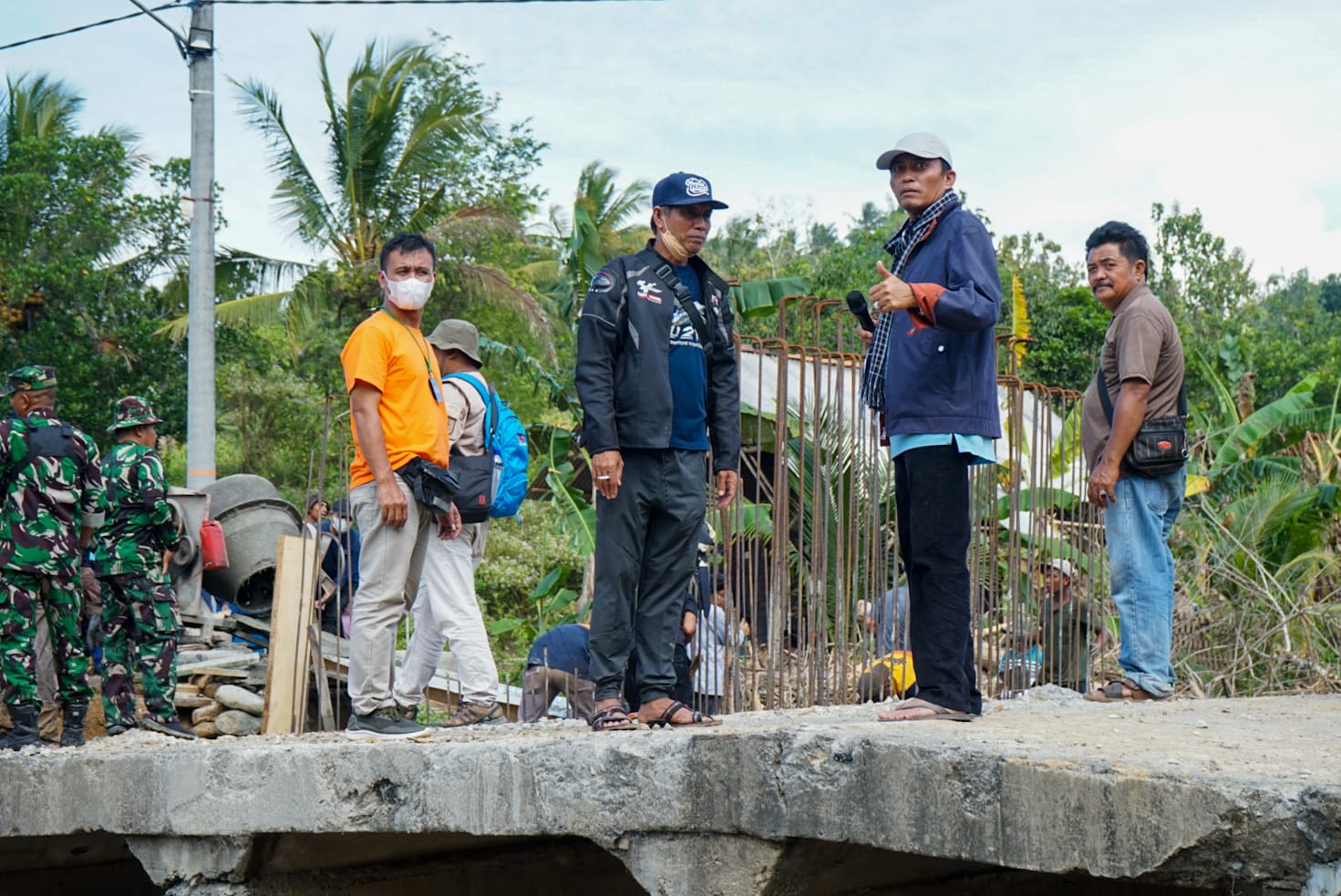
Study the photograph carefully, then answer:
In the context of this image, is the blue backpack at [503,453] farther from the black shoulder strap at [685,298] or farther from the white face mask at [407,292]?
the black shoulder strap at [685,298]

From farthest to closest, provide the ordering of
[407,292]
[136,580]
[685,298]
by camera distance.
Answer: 1. [136,580]
2. [407,292]
3. [685,298]

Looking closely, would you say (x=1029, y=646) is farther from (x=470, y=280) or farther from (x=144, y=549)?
(x=470, y=280)

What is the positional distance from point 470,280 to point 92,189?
15.8 feet

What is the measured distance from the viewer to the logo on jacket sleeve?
4223 mm

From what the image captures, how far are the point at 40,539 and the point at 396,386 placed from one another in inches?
77.8

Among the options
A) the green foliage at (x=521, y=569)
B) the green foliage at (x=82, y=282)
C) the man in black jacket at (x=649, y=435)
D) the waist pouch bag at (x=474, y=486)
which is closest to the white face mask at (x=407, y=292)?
the waist pouch bag at (x=474, y=486)

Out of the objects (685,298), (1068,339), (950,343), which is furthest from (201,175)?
(1068,339)

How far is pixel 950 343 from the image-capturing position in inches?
159

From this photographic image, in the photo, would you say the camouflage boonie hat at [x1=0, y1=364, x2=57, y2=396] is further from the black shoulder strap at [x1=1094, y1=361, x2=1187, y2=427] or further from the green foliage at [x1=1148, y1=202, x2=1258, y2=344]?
the green foliage at [x1=1148, y1=202, x2=1258, y2=344]

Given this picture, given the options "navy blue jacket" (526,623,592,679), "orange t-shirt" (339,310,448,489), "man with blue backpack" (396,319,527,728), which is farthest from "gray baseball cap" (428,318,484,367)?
"navy blue jacket" (526,623,592,679)

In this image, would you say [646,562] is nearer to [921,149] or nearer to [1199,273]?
[921,149]

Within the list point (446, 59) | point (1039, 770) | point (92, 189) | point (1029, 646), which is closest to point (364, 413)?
point (1039, 770)

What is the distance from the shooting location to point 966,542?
402cm

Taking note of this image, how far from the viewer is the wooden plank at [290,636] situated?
573 centimetres
